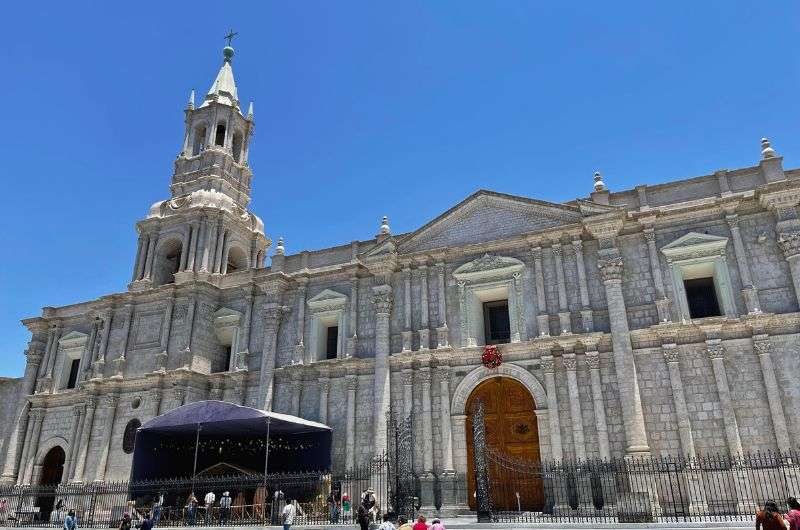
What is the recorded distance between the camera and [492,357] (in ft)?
66.5

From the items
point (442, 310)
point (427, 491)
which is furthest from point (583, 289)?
point (427, 491)

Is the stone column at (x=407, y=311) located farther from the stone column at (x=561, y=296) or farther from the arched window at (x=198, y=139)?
the arched window at (x=198, y=139)

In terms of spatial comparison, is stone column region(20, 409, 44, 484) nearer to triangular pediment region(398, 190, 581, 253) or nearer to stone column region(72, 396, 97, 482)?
stone column region(72, 396, 97, 482)

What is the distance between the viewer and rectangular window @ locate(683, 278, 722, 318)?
1973 cm

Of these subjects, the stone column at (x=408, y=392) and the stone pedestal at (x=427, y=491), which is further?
the stone column at (x=408, y=392)

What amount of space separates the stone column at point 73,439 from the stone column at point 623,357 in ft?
75.0

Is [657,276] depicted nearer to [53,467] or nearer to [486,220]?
[486,220]

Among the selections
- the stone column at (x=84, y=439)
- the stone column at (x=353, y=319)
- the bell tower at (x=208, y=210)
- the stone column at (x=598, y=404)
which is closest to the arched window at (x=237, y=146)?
the bell tower at (x=208, y=210)

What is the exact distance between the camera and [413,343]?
2198 cm

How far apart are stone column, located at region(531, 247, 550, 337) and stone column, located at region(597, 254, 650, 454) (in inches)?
81.3

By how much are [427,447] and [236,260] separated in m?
16.2

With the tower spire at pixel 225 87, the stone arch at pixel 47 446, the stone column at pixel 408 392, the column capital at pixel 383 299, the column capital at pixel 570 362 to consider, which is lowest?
the stone arch at pixel 47 446

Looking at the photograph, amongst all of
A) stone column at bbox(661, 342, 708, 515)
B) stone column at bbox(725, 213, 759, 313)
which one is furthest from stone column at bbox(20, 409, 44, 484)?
stone column at bbox(725, 213, 759, 313)

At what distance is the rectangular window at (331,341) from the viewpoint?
24.7 meters
